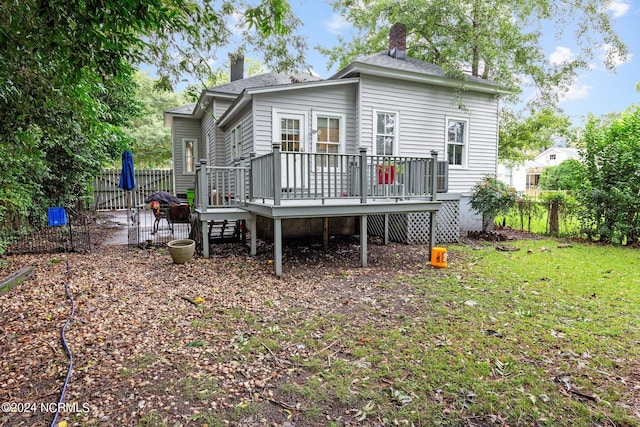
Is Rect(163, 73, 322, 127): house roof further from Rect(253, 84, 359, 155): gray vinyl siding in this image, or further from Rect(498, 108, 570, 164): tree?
Rect(498, 108, 570, 164): tree

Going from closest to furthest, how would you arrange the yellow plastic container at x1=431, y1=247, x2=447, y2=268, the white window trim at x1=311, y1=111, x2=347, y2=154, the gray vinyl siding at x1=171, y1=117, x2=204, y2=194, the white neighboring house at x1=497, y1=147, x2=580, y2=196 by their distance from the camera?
1. the yellow plastic container at x1=431, y1=247, x2=447, y2=268
2. the white window trim at x1=311, y1=111, x2=347, y2=154
3. the gray vinyl siding at x1=171, y1=117, x2=204, y2=194
4. the white neighboring house at x1=497, y1=147, x2=580, y2=196

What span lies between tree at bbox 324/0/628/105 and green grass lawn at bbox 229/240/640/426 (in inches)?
329

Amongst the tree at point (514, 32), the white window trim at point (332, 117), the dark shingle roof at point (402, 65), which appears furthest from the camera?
the tree at point (514, 32)

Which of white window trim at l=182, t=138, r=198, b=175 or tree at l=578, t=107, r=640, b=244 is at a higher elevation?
white window trim at l=182, t=138, r=198, b=175

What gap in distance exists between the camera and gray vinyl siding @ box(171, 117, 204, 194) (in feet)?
48.7

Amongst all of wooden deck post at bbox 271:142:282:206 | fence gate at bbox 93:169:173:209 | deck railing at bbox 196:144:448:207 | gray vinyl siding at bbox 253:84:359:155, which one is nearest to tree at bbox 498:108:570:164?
gray vinyl siding at bbox 253:84:359:155

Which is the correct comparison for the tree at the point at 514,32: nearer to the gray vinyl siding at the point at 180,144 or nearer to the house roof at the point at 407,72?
the house roof at the point at 407,72

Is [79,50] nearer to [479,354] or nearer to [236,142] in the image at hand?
[479,354]

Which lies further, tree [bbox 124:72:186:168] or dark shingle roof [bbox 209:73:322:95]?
tree [bbox 124:72:186:168]

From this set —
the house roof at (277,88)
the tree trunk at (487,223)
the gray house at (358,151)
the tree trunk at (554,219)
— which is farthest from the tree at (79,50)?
the tree trunk at (554,219)

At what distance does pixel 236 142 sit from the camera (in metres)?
10.0

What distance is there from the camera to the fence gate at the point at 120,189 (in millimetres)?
15633

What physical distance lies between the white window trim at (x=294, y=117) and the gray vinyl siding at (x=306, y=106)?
0.02 metres

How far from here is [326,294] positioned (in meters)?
4.87
